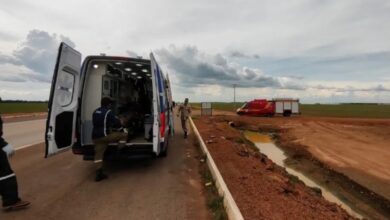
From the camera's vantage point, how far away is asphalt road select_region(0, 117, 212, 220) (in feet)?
19.3

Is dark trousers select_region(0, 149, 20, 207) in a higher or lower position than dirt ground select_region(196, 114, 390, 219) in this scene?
higher

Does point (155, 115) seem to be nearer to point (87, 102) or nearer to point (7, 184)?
point (87, 102)

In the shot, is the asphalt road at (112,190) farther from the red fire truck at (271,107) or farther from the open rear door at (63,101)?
the red fire truck at (271,107)

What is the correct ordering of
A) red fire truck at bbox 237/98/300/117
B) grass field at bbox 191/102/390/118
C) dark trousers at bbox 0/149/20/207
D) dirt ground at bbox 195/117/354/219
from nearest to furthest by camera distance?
dark trousers at bbox 0/149/20/207
dirt ground at bbox 195/117/354/219
red fire truck at bbox 237/98/300/117
grass field at bbox 191/102/390/118

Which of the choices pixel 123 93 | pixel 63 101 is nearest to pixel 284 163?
pixel 123 93

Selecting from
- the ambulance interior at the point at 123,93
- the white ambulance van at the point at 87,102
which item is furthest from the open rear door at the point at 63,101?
the ambulance interior at the point at 123,93

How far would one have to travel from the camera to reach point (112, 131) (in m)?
8.28

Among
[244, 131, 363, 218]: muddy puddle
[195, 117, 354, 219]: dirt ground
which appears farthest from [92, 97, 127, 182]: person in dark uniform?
[244, 131, 363, 218]: muddy puddle

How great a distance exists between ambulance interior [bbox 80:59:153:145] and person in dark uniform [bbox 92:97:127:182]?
3.94 feet

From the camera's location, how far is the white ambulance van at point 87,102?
7410 mm

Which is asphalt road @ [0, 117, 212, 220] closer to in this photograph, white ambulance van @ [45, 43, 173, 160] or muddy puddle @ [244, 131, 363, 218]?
white ambulance van @ [45, 43, 173, 160]

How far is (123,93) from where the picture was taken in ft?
40.9

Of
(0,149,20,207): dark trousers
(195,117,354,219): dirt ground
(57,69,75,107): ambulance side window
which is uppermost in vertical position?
(57,69,75,107): ambulance side window

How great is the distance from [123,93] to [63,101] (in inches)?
187
